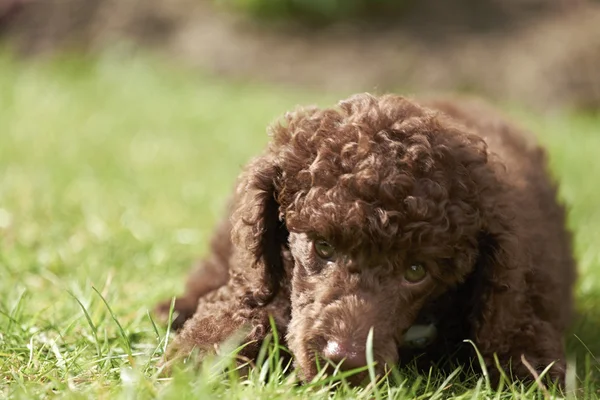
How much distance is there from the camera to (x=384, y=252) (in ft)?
8.96

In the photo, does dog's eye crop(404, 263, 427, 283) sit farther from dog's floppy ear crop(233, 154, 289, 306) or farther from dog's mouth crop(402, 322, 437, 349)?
dog's floppy ear crop(233, 154, 289, 306)

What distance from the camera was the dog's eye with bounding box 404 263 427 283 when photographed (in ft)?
9.27

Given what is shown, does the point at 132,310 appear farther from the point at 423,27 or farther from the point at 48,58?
the point at 423,27

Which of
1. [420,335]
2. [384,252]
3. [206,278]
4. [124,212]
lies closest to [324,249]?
[384,252]

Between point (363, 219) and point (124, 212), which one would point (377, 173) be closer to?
point (363, 219)

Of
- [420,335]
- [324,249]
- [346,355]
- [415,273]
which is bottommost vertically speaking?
[420,335]

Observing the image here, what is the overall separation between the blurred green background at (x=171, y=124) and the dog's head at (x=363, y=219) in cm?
25

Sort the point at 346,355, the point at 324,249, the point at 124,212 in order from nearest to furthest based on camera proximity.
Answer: the point at 346,355 → the point at 324,249 → the point at 124,212

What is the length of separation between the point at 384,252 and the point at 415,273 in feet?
0.60

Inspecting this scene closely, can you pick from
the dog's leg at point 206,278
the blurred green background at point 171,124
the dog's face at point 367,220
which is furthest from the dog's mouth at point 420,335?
the dog's leg at point 206,278

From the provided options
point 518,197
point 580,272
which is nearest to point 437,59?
point 580,272

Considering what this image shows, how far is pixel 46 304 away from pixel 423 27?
32.7 feet

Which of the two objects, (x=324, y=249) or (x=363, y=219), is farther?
(x=324, y=249)

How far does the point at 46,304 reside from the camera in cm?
368
